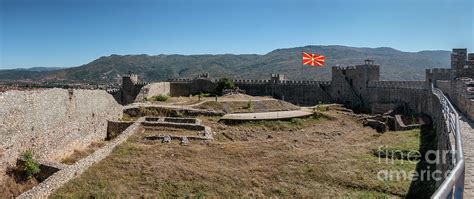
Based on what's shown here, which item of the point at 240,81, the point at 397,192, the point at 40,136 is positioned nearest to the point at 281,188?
the point at 397,192

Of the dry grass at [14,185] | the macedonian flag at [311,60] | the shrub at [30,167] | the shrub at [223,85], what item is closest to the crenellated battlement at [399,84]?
the macedonian flag at [311,60]

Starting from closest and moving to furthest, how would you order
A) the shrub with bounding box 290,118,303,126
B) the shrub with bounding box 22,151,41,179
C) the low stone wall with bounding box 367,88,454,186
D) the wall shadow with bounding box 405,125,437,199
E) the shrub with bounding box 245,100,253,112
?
the wall shadow with bounding box 405,125,437,199 < the shrub with bounding box 22,151,41,179 < the low stone wall with bounding box 367,88,454,186 < the shrub with bounding box 290,118,303,126 < the shrub with bounding box 245,100,253,112

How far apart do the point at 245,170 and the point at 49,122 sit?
8.63 m

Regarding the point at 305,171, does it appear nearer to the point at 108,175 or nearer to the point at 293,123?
the point at 108,175

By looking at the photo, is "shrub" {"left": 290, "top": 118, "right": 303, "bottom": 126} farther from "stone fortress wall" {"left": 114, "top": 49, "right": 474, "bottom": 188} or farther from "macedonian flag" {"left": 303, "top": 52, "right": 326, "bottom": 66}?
"macedonian flag" {"left": 303, "top": 52, "right": 326, "bottom": 66}

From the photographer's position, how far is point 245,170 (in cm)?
1769

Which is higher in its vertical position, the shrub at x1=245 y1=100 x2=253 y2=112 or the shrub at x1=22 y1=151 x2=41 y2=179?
the shrub at x1=245 y1=100 x2=253 y2=112

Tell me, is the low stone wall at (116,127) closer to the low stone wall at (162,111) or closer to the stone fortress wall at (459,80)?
the low stone wall at (162,111)

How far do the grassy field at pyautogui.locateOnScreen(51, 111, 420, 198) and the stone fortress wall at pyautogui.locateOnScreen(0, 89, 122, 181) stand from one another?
2404 mm

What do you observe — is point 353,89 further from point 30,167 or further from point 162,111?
point 30,167

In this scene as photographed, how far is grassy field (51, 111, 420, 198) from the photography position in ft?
49.1

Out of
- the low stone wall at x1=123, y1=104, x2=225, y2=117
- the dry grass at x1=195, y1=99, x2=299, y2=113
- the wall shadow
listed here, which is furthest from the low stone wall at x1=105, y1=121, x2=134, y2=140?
the wall shadow

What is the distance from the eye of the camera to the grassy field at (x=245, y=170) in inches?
589

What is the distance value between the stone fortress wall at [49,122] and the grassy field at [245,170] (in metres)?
2.40
